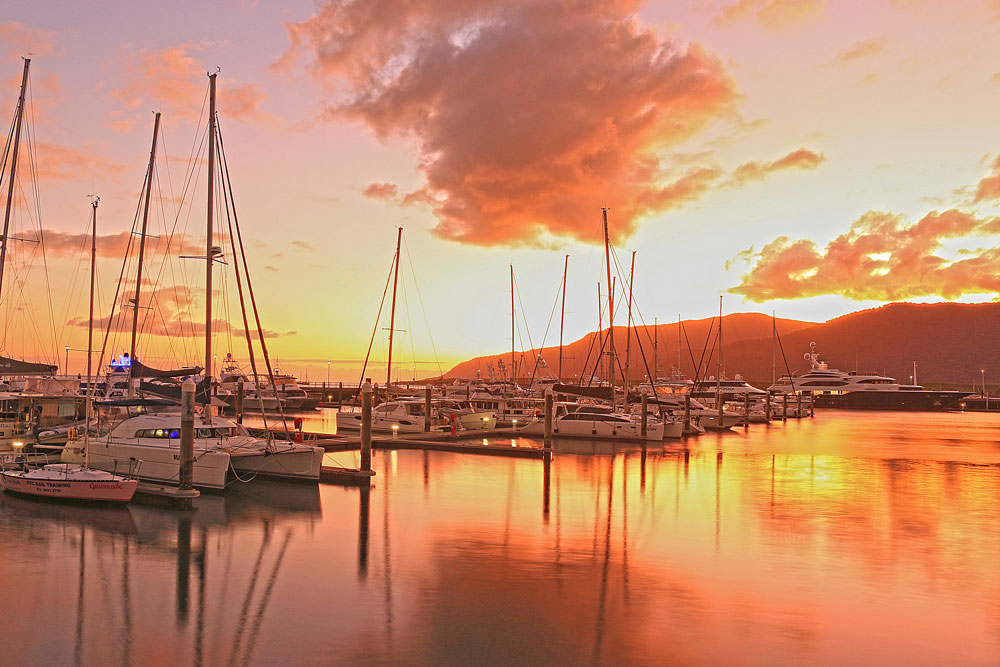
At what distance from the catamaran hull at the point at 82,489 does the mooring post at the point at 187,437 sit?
1.32 m

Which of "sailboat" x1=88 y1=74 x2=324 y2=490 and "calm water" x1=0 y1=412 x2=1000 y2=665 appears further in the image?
"sailboat" x1=88 y1=74 x2=324 y2=490

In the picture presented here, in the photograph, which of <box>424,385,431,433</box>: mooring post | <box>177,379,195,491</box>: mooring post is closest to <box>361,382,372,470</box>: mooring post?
<box>177,379,195,491</box>: mooring post

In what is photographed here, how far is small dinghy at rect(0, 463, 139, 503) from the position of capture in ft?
74.8

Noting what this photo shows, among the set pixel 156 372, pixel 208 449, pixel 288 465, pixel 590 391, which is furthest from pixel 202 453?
pixel 590 391

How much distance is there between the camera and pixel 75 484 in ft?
75.6

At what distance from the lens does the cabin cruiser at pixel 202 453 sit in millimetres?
25266

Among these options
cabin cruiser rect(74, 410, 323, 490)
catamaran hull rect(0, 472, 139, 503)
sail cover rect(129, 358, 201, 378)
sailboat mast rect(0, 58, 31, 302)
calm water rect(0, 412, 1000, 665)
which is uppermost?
sailboat mast rect(0, 58, 31, 302)

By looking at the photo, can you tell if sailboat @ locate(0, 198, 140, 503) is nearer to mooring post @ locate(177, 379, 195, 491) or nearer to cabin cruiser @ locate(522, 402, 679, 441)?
mooring post @ locate(177, 379, 195, 491)

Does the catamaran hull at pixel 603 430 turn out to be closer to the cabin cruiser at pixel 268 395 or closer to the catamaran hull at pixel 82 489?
the catamaran hull at pixel 82 489

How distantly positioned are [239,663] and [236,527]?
33.8 ft

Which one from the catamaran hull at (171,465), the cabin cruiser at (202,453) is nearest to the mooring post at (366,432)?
the cabin cruiser at (202,453)

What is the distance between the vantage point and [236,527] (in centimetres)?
2108

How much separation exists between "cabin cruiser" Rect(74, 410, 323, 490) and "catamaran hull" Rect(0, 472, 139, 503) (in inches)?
85.0

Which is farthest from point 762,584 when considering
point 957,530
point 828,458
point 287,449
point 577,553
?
point 828,458
